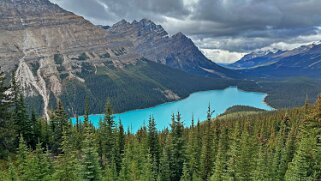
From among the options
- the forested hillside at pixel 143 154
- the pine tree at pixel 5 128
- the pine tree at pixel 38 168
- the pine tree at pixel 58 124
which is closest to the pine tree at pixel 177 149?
the forested hillside at pixel 143 154

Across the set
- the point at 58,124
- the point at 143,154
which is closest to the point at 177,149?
the point at 143,154

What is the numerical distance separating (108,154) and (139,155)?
28.8 feet

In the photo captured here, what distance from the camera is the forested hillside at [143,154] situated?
38844 mm

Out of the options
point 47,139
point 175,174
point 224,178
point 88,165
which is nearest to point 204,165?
point 175,174

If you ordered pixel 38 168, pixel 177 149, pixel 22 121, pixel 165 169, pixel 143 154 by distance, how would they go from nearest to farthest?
pixel 38 168, pixel 22 121, pixel 165 169, pixel 177 149, pixel 143 154

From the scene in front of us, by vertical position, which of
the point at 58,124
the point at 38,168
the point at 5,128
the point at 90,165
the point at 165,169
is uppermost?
the point at 5,128

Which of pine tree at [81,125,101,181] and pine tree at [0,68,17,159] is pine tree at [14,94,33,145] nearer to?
pine tree at [0,68,17,159]

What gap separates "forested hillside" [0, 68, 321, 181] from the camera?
38.8m

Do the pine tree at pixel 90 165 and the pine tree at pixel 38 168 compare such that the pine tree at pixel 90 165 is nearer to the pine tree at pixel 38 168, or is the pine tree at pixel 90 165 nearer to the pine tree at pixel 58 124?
the pine tree at pixel 38 168

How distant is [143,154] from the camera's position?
64.1 metres

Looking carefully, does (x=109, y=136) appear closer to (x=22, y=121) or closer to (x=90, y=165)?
(x=22, y=121)

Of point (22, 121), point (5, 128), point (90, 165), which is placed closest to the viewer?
point (90, 165)

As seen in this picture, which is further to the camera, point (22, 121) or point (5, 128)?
point (22, 121)

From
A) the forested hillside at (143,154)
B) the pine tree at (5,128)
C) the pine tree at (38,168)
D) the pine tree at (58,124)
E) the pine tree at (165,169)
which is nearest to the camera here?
the pine tree at (38,168)
